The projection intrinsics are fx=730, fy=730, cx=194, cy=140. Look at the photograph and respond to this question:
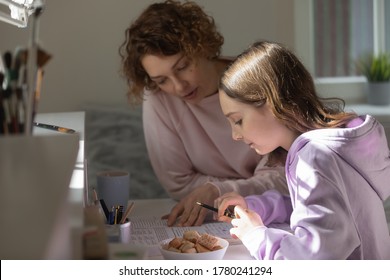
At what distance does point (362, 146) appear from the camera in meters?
1.33

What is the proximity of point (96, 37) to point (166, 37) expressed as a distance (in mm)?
790

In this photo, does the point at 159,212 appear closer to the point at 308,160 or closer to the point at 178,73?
the point at 178,73

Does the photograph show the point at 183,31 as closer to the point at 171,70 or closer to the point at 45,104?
the point at 171,70

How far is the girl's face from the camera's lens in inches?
57.1

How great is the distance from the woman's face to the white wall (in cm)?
67

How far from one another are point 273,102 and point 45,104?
1.40m

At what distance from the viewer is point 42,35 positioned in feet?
8.55

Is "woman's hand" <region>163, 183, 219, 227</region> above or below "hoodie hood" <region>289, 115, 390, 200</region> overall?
below

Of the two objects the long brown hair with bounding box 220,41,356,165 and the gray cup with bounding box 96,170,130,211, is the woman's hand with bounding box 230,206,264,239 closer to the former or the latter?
the long brown hair with bounding box 220,41,356,165

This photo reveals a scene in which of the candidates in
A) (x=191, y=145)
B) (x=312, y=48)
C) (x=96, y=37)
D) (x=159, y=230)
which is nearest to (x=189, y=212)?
(x=159, y=230)

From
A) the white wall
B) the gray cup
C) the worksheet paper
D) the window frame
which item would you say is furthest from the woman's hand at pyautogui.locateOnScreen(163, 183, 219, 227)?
the window frame

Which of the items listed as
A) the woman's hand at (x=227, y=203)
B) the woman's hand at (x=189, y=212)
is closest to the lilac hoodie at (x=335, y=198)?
the woman's hand at (x=227, y=203)

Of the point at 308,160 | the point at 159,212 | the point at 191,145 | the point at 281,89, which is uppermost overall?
the point at 281,89
